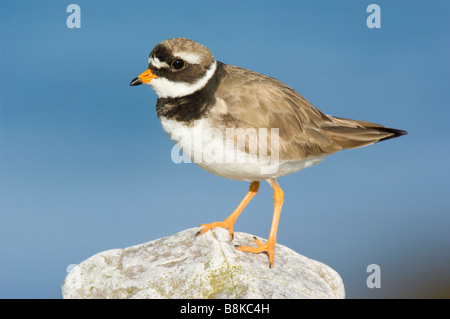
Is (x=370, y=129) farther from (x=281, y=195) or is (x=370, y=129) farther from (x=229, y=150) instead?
(x=229, y=150)

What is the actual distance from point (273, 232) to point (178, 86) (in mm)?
2959

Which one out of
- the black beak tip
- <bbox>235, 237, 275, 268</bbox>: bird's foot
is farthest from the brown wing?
<bbox>235, 237, 275, 268</bbox>: bird's foot

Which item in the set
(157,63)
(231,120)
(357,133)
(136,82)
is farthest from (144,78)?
(357,133)

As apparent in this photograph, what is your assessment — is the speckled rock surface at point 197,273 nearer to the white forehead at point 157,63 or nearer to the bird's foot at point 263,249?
the bird's foot at point 263,249

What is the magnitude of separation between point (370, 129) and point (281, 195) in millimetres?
1967

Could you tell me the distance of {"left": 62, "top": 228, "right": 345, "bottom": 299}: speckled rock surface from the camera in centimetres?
790

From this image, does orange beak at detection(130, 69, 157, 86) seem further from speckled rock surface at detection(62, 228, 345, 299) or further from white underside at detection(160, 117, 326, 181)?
speckled rock surface at detection(62, 228, 345, 299)

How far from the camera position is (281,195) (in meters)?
9.20

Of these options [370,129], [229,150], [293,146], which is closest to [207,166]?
[229,150]

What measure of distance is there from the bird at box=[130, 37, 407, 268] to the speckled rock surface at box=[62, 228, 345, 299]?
0.33 m

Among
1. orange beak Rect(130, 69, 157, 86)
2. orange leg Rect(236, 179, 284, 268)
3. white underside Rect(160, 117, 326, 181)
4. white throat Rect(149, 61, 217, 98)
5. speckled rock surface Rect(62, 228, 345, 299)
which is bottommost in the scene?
speckled rock surface Rect(62, 228, 345, 299)

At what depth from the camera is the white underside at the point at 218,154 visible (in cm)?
809
